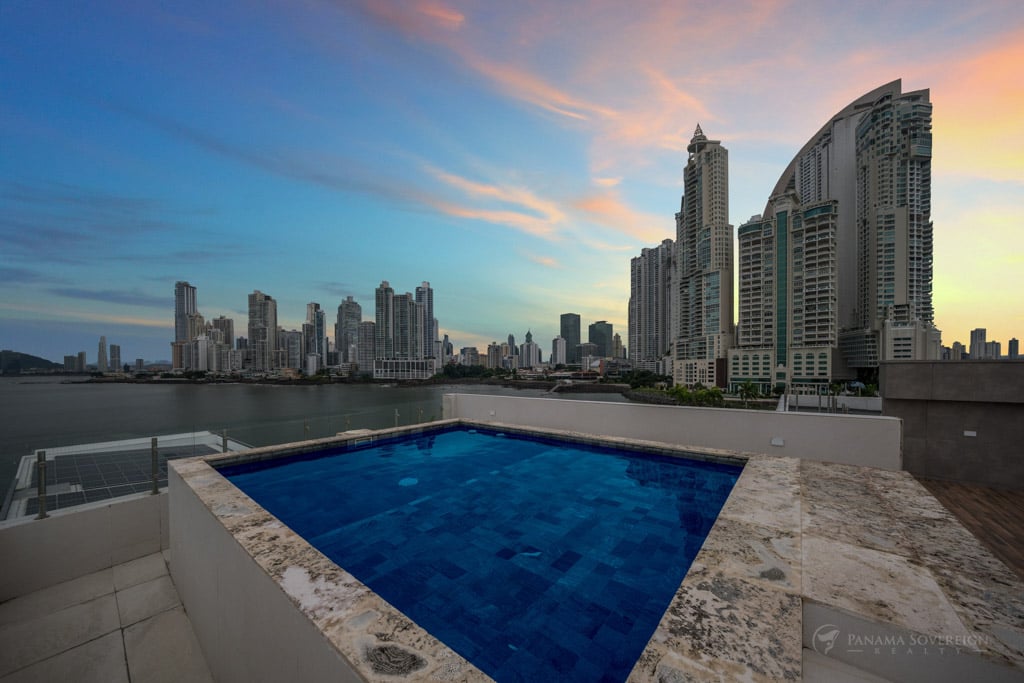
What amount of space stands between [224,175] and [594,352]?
91335mm

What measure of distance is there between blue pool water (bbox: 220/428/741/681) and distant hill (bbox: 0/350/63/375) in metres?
91.7

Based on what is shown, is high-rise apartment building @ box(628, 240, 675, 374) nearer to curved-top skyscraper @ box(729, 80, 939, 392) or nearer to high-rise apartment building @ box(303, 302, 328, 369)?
curved-top skyscraper @ box(729, 80, 939, 392)

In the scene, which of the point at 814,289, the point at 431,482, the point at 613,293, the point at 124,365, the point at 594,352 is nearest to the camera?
the point at 431,482

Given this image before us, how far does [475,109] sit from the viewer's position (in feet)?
31.2

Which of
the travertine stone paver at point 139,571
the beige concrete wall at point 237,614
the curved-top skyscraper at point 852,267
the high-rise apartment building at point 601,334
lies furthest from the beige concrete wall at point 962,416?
the high-rise apartment building at point 601,334

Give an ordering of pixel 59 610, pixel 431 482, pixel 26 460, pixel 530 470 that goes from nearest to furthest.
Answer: pixel 59 610 < pixel 26 460 < pixel 431 482 < pixel 530 470

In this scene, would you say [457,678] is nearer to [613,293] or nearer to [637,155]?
[637,155]

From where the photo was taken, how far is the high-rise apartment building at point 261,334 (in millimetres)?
73500

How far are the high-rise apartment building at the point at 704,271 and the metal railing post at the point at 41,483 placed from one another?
55694mm

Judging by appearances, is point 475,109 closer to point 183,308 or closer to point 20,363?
point 183,308

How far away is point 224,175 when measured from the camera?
14117 millimetres

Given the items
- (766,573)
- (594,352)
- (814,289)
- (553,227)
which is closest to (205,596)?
(766,573)

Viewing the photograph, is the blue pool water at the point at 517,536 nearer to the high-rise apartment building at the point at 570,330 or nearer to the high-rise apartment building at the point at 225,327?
the high-rise apartment building at the point at 225,327

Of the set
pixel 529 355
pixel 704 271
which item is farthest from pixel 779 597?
pixel 529 355
